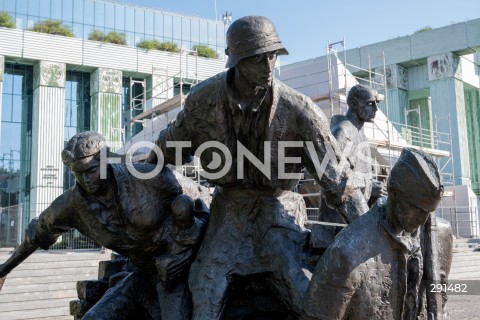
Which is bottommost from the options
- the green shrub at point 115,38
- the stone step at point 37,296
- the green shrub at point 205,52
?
the stone step at point 37,296

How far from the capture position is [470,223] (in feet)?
61.7

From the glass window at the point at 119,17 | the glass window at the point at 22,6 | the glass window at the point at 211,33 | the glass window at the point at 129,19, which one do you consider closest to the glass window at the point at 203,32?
the glass window at the point at 211,33

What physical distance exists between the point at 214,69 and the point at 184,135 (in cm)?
2098

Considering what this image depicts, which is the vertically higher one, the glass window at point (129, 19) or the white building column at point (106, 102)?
the glass window at point (129, 19)

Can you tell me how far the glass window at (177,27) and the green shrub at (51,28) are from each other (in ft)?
16.0

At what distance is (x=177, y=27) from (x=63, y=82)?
6.14 metres

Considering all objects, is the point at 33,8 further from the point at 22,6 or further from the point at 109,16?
the point at 109,16

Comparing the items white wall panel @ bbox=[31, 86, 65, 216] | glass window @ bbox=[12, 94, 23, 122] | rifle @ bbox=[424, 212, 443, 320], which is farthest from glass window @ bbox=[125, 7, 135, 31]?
rifle @ bbox=[424, 212, 443, 320]

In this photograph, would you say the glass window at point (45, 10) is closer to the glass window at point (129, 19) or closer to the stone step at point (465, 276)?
the glass window at point (129, 19)

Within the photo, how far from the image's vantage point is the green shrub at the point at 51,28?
21688mm

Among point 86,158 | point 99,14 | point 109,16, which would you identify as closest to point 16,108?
point 99,14

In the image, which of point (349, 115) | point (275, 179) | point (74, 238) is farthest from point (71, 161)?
point (74, 238)

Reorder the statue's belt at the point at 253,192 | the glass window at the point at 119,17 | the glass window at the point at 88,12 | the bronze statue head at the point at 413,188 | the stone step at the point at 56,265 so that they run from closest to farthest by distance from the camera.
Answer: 1. the bronze statue head at the point at 413,188
2. the statue's belt at the point at 253,192
3. the stone step at the point at 56,265
4. the glass window at the point at 88,12
5. the glass window at the point at 119,17

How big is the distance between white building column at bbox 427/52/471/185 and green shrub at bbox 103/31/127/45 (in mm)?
12393
